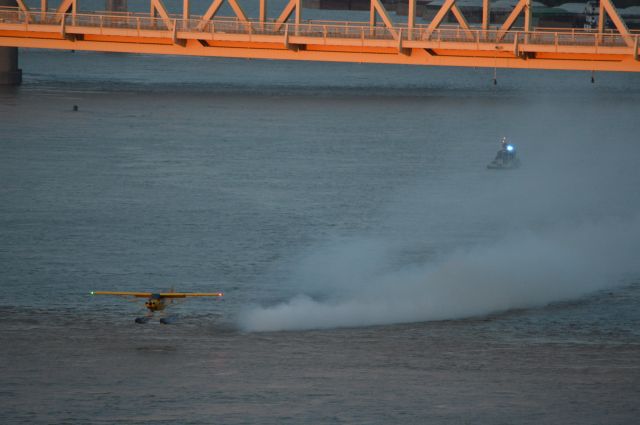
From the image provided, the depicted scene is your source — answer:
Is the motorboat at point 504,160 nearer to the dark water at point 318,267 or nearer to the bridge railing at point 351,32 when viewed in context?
the dark water at point 318,267

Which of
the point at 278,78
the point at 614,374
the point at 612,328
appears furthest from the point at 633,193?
the point at 278,78

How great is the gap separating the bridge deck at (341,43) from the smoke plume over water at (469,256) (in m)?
31.1

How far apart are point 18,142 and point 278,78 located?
67647mm

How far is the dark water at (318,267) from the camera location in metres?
38.2

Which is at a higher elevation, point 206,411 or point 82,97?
point 82,97

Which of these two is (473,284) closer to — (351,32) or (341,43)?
(341,43)

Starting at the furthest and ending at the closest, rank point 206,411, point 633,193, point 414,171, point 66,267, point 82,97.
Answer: point 82,97 → point 414,171 → point 633,193 → point 66,267 → point 206,411

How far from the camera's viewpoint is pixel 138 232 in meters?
58.4

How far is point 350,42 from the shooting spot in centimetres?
10794

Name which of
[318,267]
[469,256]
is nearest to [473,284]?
[469,256]

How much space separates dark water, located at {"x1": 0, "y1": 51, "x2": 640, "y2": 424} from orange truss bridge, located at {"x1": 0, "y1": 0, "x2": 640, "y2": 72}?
5281 mm

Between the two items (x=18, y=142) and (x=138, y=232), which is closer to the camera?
(x=138, y=232)

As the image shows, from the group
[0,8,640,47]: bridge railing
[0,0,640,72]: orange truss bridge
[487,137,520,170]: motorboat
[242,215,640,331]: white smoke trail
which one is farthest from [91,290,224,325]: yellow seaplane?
[0,0,640,72]: orange truss bridge

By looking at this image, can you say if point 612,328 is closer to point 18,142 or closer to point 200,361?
point 200,361
